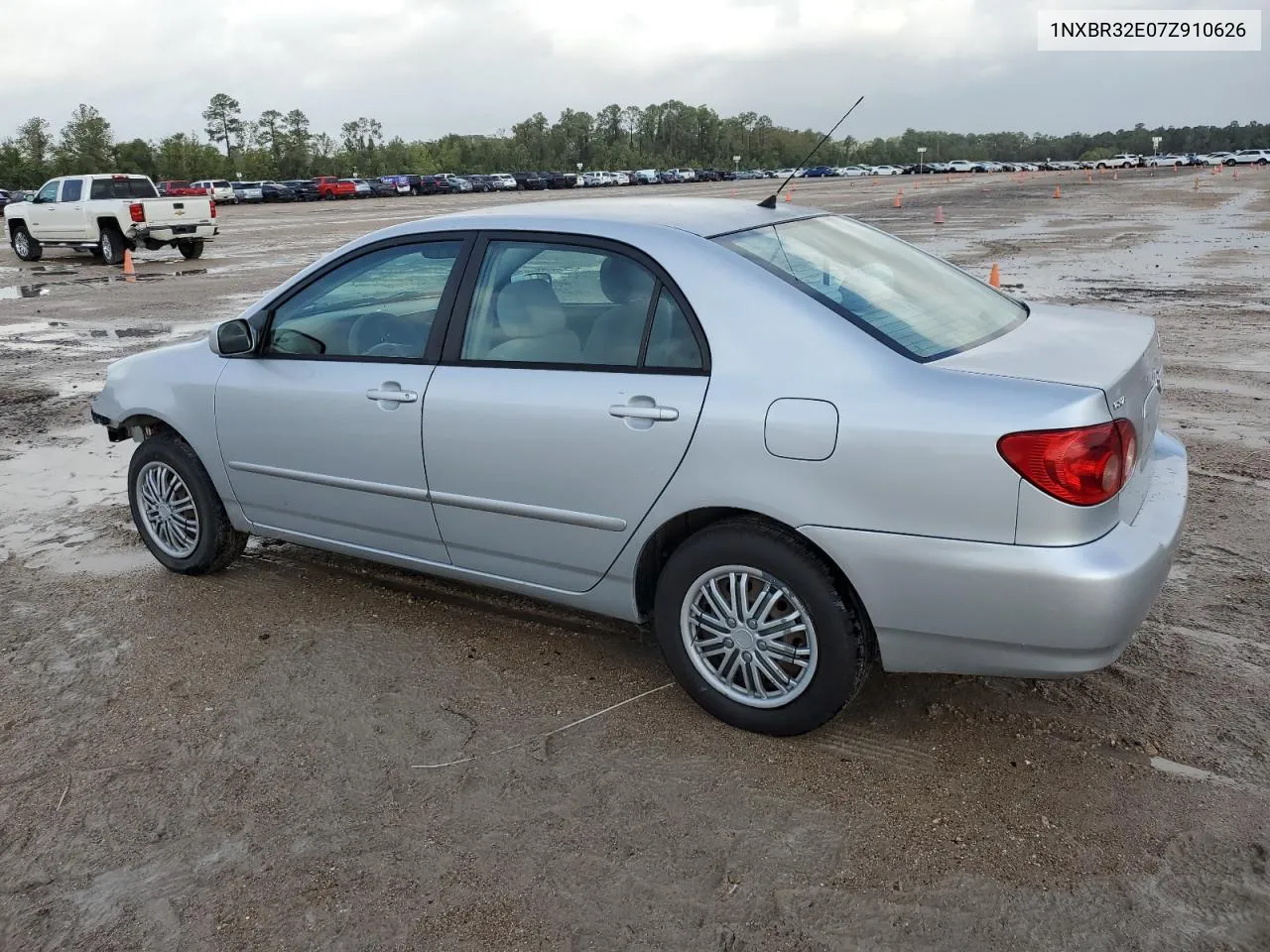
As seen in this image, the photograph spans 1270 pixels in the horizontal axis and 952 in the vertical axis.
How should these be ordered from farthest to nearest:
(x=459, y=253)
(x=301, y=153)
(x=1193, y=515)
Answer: (x=301, y=153) → (x=1193, y=515) → (x=459, y=253)

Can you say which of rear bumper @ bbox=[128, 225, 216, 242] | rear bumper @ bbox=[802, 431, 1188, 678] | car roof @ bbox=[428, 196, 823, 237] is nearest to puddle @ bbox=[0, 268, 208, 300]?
rear bumper @ bbox=[128, 225, 216, 242]

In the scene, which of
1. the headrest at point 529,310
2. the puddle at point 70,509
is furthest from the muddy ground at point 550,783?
the headrest at point 529,310

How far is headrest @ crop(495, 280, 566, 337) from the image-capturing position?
3.78 meters

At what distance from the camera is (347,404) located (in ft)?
13.5

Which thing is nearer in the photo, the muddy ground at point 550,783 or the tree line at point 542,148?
the muddy ground at point 550,783

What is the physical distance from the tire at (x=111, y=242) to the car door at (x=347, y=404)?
21.1 metres

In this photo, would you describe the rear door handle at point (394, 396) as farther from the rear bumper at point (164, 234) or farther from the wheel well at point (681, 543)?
the rear bumper at point (164, 234)

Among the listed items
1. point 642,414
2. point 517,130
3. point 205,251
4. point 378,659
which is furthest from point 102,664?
point 517,130

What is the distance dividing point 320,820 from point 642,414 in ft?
5.07

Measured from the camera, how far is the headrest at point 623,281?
3539 millimetres

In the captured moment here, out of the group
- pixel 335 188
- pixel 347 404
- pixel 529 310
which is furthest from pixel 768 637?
pixel 335 188

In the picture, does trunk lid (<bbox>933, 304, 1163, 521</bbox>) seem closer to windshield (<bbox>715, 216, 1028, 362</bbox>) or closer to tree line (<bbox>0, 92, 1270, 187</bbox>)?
windshield (<bbox>715, 216, 1028, 362</bbox>)

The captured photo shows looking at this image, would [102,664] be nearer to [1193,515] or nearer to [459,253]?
[459,253]

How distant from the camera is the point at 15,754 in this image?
3.49 m
